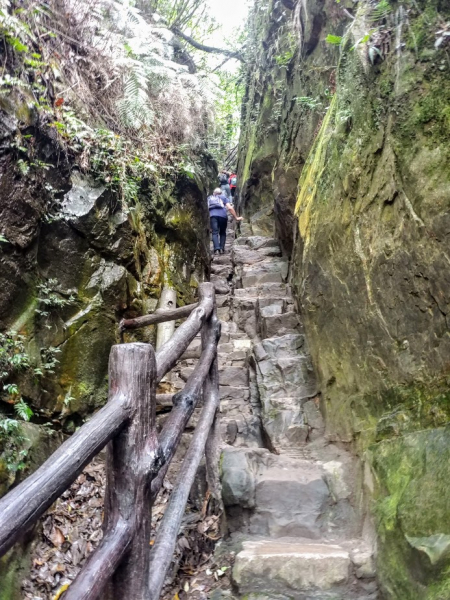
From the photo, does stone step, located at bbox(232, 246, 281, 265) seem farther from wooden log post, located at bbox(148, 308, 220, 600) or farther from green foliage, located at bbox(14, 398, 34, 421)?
green foliage, located at bbox(14, 398, 34, 421)

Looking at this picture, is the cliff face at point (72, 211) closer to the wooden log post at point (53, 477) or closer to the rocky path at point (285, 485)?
the rocky path at point (285, 485)

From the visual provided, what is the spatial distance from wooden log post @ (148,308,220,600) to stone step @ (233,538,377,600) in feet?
1.73

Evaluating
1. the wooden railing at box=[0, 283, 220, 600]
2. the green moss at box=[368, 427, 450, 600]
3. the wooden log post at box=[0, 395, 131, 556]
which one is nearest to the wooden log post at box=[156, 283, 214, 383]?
the wooden railing at box=[0, 283, 220, 600]

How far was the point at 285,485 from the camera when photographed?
296 centimetres

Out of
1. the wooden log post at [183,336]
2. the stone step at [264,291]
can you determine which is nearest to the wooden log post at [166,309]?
the wooden log post at [183,336]

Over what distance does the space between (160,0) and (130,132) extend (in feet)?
14.7

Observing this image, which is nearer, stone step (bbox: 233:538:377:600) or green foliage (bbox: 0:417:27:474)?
stone step (bbox: 233:538:377:600)

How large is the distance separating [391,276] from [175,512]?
6.55 ft

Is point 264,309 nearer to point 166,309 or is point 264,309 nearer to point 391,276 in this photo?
point 166,309

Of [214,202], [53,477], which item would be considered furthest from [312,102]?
[53,477]

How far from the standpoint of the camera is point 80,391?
160 inches

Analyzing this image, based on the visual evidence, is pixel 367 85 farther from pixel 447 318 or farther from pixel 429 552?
pixel 429 552

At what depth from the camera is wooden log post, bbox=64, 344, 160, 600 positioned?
1.62 meters

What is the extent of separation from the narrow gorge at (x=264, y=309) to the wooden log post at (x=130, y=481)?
104 centimetres
